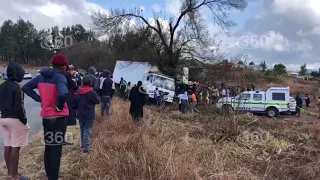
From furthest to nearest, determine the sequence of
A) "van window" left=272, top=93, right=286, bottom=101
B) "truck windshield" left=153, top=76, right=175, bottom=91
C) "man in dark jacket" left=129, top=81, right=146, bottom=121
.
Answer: "truck windshield" left=153, top=76, right=175, bottom=91 < "van window" left=272, top=93, right=286, bottom=101 < "man in dark jacket" left=129, top=81, right=146, bottom=121

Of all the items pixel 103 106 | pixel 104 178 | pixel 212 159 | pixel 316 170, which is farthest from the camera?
pixel 103 106

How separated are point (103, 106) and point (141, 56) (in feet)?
60.8

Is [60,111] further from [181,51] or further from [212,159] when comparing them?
[181,51]

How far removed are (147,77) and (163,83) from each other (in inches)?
47.6

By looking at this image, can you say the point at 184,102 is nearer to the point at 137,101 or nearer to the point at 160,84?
the point at 160,84

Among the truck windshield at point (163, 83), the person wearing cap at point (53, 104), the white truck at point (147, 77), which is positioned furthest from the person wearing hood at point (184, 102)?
the person wearing cap at point (53, 104)

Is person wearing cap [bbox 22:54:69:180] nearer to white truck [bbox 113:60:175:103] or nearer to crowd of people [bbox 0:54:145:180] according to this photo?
crowd of people [bbox 0:54:145:180]

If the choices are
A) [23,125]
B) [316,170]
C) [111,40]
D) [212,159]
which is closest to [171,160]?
[212,159]

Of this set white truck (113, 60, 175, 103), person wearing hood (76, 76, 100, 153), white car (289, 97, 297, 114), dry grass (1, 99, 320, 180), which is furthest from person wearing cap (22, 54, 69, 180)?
white car (289, 97, 297, 114)

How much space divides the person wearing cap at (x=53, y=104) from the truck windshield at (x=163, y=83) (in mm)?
19836

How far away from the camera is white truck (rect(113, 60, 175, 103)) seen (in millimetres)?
24203

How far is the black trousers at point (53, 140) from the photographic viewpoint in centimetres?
452

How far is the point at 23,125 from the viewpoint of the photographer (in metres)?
4.71

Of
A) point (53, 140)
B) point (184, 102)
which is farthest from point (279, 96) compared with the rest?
point (53, 140)
